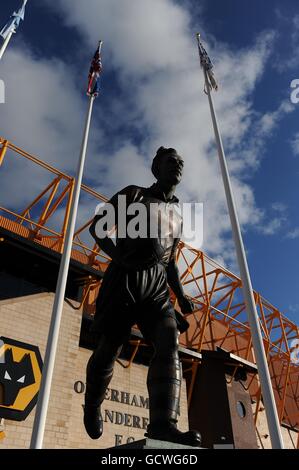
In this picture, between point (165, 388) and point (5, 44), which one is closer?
point (165, 388)

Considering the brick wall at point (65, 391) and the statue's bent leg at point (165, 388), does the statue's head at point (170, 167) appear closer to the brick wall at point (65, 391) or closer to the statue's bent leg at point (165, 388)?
the statue's bent leg at point (165, 388)

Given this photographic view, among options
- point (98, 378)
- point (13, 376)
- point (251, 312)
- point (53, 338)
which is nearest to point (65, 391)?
point (13, 376)

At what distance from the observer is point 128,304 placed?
3.02m

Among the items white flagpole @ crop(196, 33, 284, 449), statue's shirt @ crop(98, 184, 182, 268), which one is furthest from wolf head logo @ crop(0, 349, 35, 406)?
statue's shirt @ crop(98, 184, 182, 268)

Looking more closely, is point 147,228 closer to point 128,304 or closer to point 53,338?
point 128,304

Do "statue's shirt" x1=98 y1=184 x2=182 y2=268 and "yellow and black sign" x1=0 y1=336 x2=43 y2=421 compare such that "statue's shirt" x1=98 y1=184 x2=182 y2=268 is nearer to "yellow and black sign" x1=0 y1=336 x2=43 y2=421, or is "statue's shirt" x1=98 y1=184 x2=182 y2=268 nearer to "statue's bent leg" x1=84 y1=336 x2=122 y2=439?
"statue's bent leg" x1=84 y1=336 x2=122 y2=439

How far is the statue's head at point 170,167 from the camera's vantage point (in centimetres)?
344

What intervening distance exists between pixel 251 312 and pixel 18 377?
5904 millimetres

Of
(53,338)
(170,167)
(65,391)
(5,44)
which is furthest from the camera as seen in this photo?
(65,391)

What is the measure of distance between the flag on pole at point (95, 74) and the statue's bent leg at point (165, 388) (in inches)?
255

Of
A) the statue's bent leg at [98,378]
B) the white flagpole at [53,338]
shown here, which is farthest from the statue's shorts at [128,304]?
the white flagpole at [53,338]

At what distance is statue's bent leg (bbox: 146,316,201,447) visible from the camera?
243 centimetres
